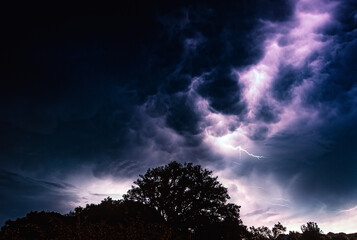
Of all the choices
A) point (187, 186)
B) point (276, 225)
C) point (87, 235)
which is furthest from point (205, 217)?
point (87, 235)

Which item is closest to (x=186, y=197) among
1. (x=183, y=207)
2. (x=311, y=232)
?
(x=183, y=207)

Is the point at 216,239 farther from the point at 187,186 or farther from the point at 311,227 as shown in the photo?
the point at 311,227

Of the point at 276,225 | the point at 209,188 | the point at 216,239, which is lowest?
the point at 216,239

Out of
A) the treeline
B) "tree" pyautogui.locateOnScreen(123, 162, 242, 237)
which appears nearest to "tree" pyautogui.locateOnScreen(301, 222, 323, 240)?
the treeline

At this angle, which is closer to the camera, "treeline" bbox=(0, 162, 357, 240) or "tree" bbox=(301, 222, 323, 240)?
"treeline" bbox=(0, 162, 357, 240)

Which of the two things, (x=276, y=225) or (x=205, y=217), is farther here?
(x=205, y=217)

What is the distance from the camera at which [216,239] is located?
83.6 ft

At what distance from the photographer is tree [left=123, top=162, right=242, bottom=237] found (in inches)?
1101

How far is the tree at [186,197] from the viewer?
2797cm

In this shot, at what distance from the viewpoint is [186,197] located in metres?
29.4

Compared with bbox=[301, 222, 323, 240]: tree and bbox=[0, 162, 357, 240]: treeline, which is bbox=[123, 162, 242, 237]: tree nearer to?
bbox=[0, 162, 357, 240]: treeline

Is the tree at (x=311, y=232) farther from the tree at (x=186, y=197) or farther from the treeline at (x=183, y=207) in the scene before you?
the tree at (x=186, y=197)

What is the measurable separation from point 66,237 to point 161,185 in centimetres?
2254

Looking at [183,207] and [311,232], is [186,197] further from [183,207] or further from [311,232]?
[311,232]
